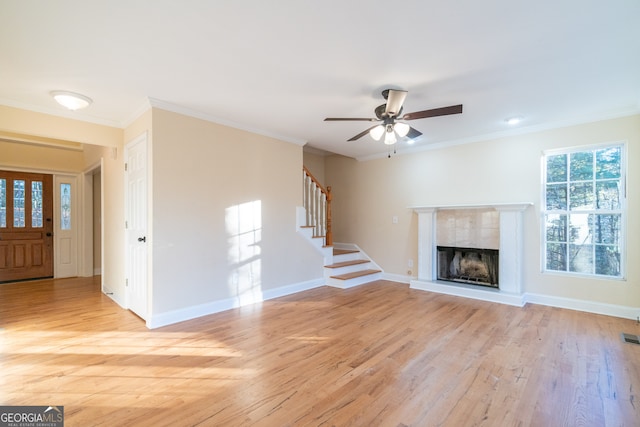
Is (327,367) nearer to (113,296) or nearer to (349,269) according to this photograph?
(349,269)

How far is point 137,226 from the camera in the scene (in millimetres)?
3623

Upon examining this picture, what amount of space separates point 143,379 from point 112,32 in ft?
8.25

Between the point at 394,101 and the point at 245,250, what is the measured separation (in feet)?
8.92

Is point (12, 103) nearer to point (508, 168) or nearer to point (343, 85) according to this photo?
point (343, 85)

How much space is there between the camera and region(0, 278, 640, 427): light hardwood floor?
184cm

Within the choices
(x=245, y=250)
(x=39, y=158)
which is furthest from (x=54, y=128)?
(x=39, y=158)

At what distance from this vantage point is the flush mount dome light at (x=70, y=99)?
3.00 metres

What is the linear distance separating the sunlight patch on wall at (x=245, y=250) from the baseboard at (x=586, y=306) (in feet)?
12.9

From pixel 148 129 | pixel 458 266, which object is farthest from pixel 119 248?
pixel 458 266

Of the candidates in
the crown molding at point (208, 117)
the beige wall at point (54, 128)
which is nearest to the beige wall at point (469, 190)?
the crown molding at point (208, 117)

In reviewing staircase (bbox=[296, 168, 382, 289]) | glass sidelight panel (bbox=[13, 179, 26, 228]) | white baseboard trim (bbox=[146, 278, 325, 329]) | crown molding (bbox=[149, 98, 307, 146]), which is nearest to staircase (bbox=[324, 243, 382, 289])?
staircase (bbox=[296, 168, 382, 289])

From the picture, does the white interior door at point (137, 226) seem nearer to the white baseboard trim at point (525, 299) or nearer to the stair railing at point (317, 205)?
the stair railing at point (317, 205)

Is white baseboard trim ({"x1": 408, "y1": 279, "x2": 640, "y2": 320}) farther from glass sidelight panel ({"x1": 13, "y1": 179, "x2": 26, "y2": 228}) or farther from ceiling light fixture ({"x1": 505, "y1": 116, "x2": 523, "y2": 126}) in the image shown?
glass sidelight panel ({"x1": 13, "y1": 179, "x2": 26, "y2": 228})

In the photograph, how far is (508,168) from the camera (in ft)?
14.6
